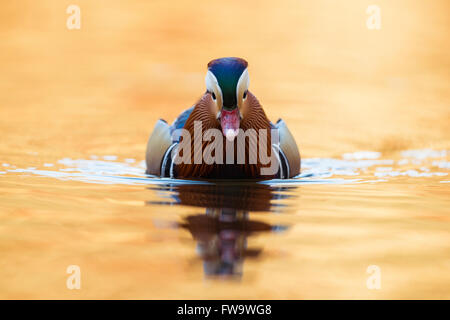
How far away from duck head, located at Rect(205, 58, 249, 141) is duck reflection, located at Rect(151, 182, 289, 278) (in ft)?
1.31

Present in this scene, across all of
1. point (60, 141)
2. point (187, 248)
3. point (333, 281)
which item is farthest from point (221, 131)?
point (60, 141)

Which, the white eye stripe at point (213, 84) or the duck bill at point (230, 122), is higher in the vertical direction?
the white eye stripe at point (213, 84)

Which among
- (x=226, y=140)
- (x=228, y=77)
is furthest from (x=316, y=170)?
(x=228, y=77)

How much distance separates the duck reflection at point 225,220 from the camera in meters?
2.22

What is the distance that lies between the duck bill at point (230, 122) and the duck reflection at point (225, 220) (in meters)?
0.35

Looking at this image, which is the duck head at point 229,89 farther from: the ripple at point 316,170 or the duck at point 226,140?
the ripple at point 316,170

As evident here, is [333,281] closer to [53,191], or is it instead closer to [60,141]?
[53,191]

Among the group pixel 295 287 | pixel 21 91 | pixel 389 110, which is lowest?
pixel 295 287

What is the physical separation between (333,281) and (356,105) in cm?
698

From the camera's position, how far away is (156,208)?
3217mm

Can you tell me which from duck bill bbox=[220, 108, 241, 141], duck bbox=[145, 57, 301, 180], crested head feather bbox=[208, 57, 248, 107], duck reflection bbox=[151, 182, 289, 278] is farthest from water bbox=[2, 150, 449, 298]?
crested head feather bbox=[208, 57, 248, 107]

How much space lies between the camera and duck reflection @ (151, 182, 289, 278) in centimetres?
222

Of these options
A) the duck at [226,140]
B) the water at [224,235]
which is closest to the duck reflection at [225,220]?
the water at [224,235]

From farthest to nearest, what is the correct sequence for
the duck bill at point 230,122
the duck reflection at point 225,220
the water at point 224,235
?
the duck bill at point 230,122 → the duck reflection at point 225,220 → the water at point 224,235
